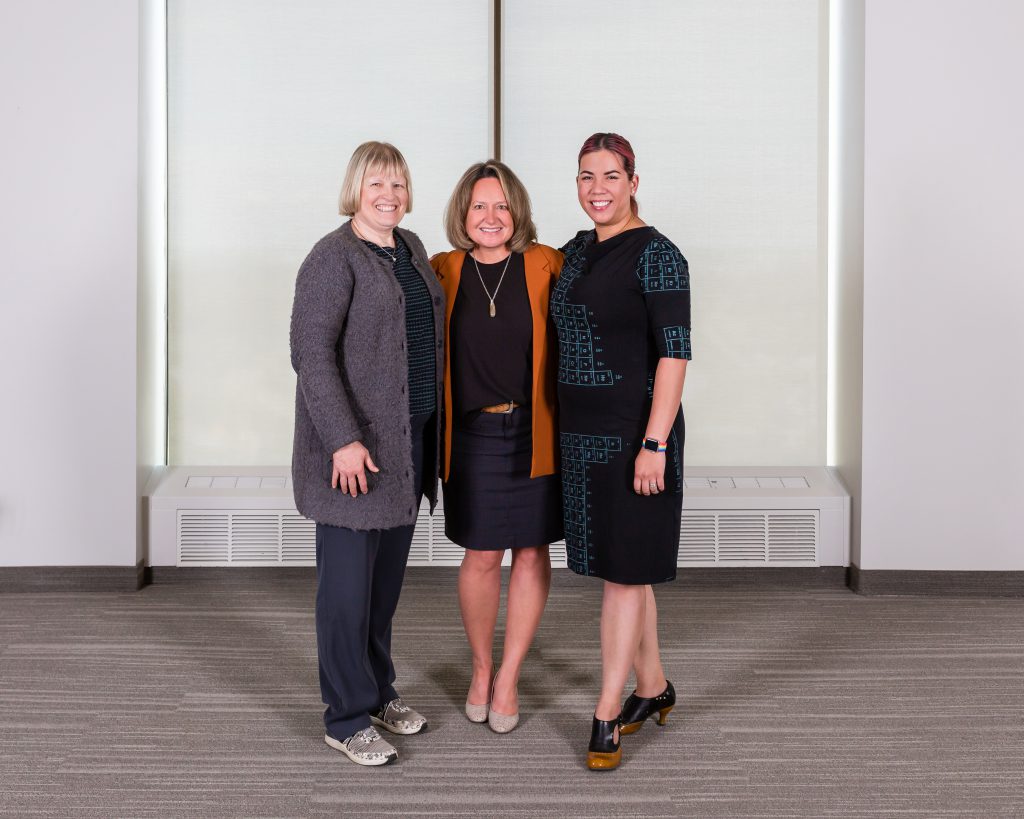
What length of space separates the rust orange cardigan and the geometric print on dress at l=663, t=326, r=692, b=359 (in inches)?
13.4

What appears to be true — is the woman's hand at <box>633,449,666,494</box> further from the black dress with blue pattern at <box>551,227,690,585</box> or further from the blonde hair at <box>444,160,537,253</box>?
the blonde hair at <box>444,160,537,253</box>

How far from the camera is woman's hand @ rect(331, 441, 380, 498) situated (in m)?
2.28

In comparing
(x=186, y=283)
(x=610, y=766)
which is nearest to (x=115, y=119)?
(x=186, y=283)

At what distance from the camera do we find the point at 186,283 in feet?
13.7

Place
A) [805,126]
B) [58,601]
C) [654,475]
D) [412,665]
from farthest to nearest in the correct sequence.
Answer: [805,126] → [58,601] → [412,665] → [654,475]

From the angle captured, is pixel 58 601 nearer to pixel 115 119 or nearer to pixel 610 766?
pixel 115 119

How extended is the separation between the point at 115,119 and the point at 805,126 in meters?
2.58

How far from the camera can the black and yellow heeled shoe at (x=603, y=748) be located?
2396 millimetres

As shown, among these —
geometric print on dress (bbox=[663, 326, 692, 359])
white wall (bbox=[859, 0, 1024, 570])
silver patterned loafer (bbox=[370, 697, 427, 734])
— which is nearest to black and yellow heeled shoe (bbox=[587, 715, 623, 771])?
silver patterned loafer (bbox=[370, 697, 427, 734])

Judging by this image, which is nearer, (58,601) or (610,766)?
(610,766)

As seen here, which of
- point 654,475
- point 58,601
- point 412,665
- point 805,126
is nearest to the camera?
point 654,475

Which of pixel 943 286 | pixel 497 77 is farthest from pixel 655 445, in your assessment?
pixel 497 77

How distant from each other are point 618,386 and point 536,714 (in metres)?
0.95

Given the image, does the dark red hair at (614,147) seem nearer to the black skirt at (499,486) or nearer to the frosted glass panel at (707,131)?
the black skirt at (499,486)
